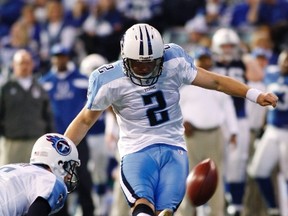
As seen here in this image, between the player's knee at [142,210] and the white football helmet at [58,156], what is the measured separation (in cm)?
43

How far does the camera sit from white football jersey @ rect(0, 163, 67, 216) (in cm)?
619

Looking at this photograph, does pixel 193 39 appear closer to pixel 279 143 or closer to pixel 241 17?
pixel 241 17

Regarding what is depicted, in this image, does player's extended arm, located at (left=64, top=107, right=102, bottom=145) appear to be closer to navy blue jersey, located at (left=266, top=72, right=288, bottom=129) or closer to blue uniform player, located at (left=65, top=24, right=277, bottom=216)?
blue uniform player, located at (left=65, top=24, right=277, bottom=216)

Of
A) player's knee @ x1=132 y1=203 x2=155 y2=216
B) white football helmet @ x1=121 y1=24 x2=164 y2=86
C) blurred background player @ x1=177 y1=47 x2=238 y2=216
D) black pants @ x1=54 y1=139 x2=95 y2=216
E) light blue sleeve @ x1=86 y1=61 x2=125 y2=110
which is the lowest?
black pants @ x1=54 y1=139 x2=95 y2=216

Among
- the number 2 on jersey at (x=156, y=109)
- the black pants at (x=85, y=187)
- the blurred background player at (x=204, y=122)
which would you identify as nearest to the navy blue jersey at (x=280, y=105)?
the blurred background player at (x=204, y=122)

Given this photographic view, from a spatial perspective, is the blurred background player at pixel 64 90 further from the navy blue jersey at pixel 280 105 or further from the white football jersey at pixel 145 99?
the white football jersey at pixel 145 99

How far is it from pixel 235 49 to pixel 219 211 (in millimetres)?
2038

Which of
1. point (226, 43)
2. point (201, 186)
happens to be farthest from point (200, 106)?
point (201, 186)

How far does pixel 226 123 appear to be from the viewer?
1049 cm

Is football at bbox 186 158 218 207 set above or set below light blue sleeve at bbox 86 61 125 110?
below

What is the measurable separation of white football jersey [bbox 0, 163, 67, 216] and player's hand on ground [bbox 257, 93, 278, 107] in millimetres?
1464

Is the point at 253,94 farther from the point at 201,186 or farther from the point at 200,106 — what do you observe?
the point at 200,106

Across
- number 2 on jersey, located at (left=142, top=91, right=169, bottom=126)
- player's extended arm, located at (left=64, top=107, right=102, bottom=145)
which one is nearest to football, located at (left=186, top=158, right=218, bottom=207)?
number 2 on jersey, located at (left=142, top=91, right=169, bottom=126)

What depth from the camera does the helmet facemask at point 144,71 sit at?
699 centimetres
